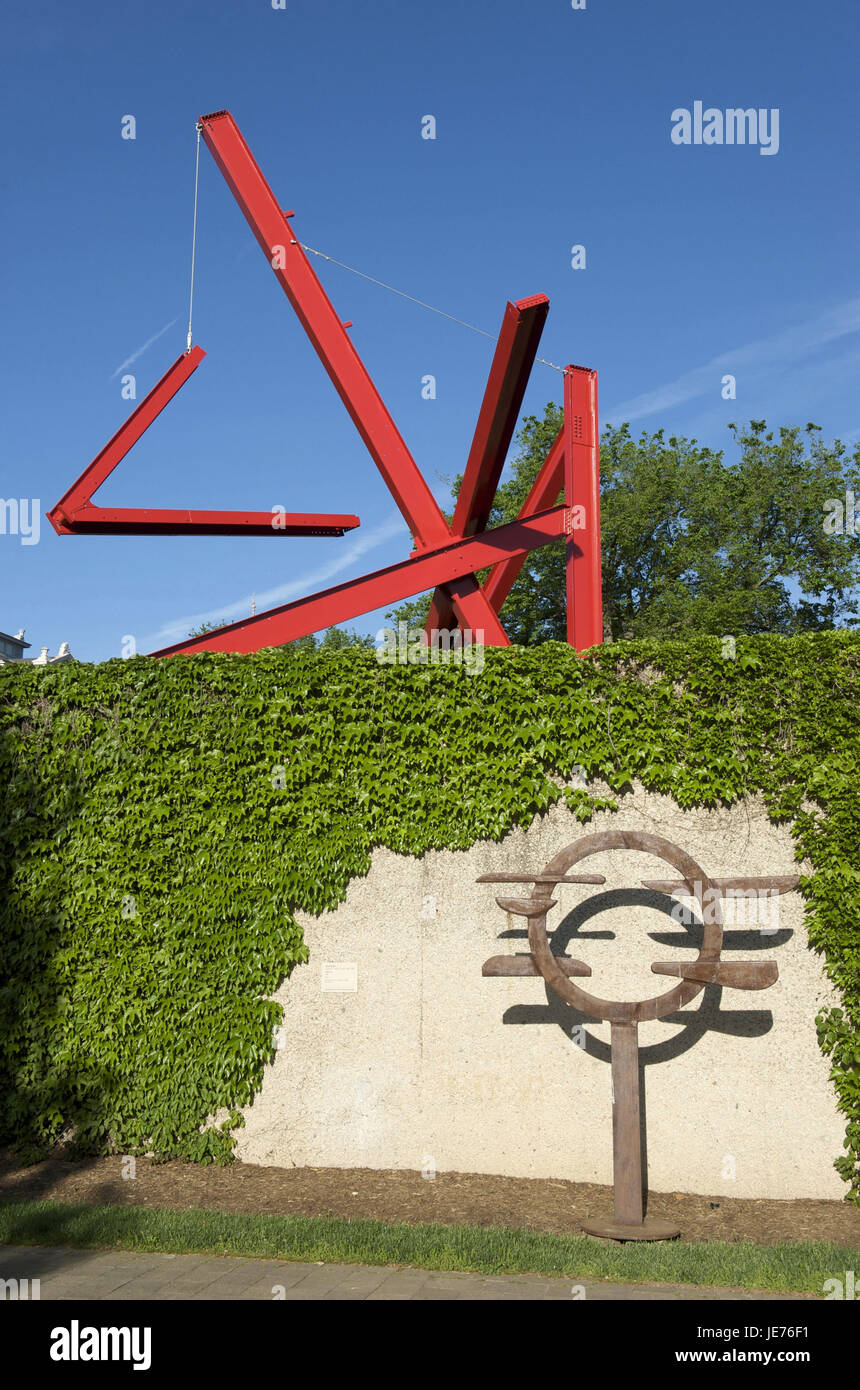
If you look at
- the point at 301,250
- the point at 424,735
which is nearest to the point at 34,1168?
the point at 424,735

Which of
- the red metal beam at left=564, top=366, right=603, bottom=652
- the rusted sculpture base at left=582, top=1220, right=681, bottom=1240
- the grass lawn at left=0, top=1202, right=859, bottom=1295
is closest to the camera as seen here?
the grass lawn at left=0, top=1202, right=859, bottom=1295

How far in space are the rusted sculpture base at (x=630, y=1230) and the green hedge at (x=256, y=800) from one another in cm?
239

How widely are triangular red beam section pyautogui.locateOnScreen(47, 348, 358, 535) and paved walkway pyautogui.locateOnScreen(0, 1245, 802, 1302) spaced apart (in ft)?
21.3

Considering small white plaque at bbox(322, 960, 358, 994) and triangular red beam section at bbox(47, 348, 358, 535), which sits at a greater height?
triangular red beam section at bbox(47, 348, 358, 535)

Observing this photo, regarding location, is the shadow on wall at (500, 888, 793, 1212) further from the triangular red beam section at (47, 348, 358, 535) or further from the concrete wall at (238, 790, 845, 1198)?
the triangular red beam section at (47, 348, 358, 535)

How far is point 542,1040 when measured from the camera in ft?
23.7

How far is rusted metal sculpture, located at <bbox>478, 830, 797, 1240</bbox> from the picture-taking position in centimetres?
624

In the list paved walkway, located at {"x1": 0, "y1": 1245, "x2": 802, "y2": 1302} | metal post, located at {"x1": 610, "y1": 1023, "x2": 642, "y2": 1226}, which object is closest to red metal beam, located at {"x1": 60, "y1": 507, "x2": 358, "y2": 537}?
metal post, located at {"x1": 610, "y1": 1023, "x2": 642, "y2": 1226}

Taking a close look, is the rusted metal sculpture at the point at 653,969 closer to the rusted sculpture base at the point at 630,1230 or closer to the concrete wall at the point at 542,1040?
the rusted sculpture base at the point at 630,1230

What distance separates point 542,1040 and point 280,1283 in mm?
2686

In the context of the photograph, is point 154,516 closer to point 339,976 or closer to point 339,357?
point 339,357

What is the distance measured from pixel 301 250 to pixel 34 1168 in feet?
29.9

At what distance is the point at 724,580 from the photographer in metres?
26.6
